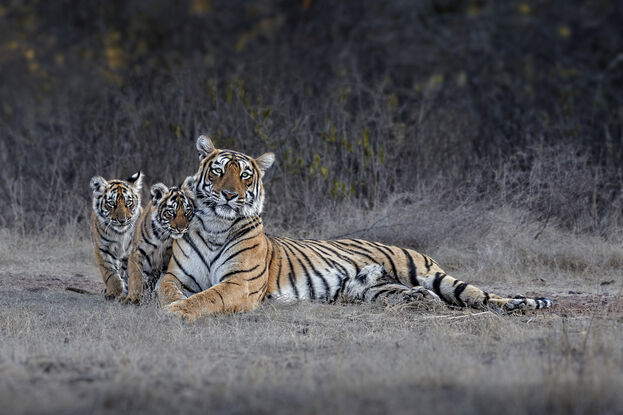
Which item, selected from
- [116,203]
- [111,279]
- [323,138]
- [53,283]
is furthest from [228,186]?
[323,138]

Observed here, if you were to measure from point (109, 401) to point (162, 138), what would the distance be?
745cm

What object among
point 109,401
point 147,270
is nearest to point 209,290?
point 147,270

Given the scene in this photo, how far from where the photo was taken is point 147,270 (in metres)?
6.21

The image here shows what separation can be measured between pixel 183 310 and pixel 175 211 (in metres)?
0.93

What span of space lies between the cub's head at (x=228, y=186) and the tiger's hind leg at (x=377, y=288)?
3.11 feet

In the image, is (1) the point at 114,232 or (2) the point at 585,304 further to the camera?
(1) the point at 114,232

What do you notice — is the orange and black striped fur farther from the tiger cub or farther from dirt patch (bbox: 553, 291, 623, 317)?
dirt patch (bbox: 553, 291, 623, 317)

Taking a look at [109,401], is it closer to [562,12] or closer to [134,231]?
[134,231]

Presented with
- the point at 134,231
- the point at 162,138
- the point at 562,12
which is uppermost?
the point at 562,12

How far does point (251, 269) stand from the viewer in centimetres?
589

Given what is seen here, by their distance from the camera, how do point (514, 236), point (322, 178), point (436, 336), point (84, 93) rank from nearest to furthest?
point (436, 336) < point (514, 236) < point (322, 178) < point (84, 93)

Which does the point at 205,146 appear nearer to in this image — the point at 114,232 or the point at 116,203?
the point at 116,203

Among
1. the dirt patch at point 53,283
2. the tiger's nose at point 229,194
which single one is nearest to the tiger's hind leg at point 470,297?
the tiger's nose at point 229,194

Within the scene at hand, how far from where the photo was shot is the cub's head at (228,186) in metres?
5.89
